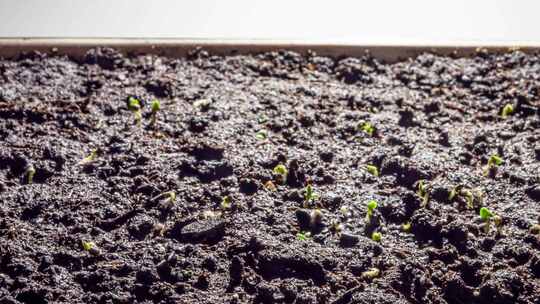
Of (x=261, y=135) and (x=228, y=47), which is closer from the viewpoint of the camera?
(x=261, y=135)

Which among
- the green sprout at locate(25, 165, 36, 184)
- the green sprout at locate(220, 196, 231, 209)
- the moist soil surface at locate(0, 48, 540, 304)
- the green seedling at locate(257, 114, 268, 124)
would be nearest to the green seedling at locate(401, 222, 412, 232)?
the moist soil surface at locate(0, 48, 540, 304)

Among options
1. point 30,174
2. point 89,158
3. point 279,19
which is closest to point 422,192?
point 89,158

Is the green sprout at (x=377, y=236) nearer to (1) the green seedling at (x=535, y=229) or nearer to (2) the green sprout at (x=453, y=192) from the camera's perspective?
(2) the green sprout at (x=453, y=192)

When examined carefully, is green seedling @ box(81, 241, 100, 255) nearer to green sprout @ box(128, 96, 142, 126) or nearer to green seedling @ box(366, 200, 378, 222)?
green sprout @ box(128, 96, 142, 126)

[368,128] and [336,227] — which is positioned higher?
[368,128]

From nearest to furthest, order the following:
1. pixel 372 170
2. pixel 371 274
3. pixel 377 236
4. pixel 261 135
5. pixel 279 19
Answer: pixel 371 274 < pixel 377 236 < pixel 372 170 < pixel 261 135 < pixel 279 19

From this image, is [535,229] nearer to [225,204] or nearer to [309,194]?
[309,194]
